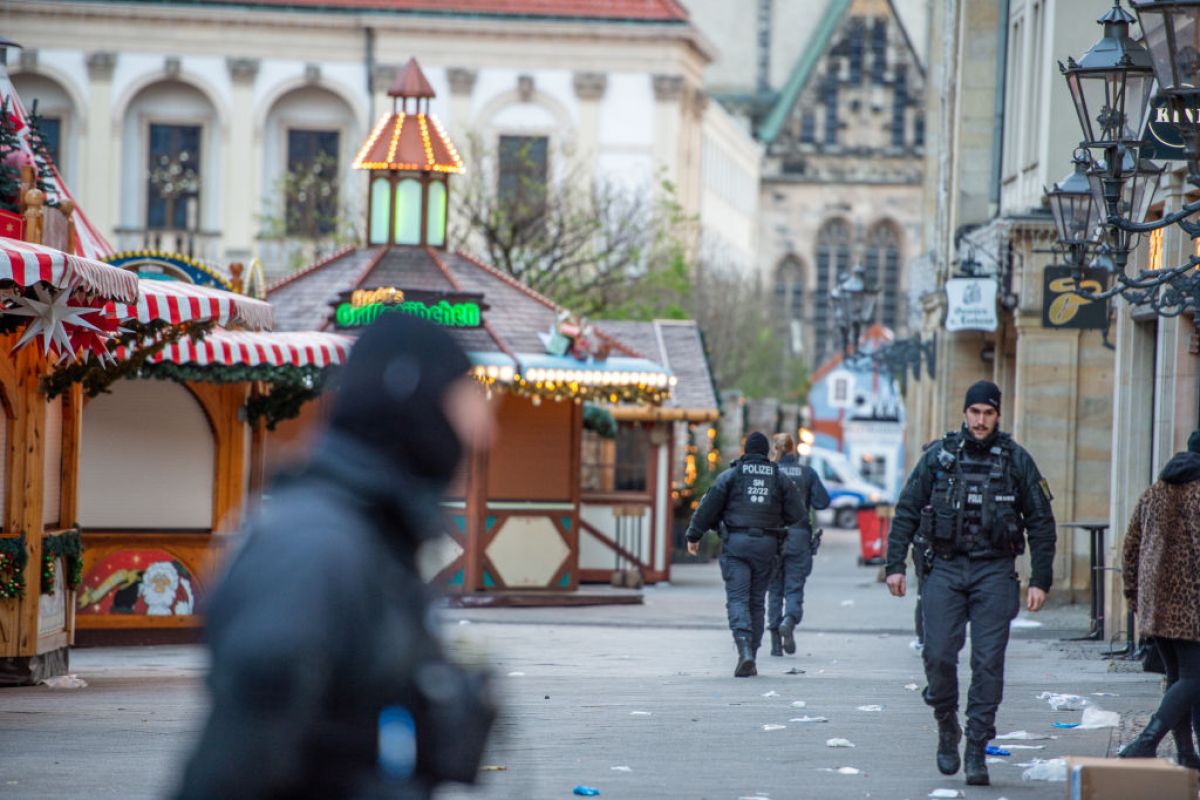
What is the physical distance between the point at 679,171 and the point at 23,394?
51294 millimetres

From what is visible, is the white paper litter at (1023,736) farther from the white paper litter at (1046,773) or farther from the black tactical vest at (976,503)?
the black tactical vest at (976,503)

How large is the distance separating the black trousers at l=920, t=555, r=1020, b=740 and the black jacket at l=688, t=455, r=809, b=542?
5.82 meters

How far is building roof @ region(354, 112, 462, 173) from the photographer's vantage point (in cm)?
2786

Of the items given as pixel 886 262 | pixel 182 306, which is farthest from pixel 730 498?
pixel 886 262

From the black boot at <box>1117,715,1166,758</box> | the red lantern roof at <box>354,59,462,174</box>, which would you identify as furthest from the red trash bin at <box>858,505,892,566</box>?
the black boot at <box>1117,715,1166,758</box>

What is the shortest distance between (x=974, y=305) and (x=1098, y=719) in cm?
1331

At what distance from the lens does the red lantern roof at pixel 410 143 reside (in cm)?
2788

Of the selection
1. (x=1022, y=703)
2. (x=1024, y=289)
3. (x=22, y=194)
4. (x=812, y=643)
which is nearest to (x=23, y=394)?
(x=22, y=194)

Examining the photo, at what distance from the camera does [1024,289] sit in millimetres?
25375

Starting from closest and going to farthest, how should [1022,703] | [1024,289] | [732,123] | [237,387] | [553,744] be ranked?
1. [553,744]
2. [1022,703]
3. [237,387]
4. [1024,289]
5. [732,123]

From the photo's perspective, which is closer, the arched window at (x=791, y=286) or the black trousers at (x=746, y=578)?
the black trousers at (x=746, y=578)

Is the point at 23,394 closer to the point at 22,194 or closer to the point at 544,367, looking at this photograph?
the point at 22,194

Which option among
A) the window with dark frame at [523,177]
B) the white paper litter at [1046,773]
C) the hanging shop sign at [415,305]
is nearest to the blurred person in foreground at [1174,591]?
the white paper litter at [1046,773]

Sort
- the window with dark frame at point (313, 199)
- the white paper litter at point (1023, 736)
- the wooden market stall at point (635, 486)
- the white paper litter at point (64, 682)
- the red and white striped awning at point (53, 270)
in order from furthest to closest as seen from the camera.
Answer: the window with dark frame at point (313, 199) → the wooden market stall at point (635, 486) → the white paper litter at point (64, 682) → the white paper litter at point (1023, 736) → the red and white striped awning at point (53, 270)
